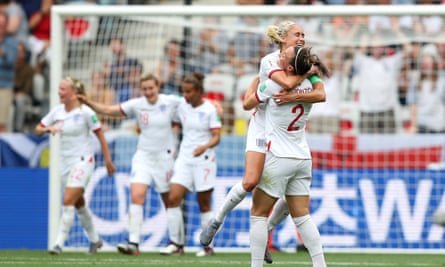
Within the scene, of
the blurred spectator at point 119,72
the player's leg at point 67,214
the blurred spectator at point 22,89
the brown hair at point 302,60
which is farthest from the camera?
the blurred spectator at point 22,89

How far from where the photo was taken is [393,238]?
51.2ft

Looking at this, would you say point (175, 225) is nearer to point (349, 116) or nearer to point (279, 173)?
point (349, 116)

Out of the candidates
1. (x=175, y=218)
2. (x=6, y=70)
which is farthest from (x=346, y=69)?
(x=6, y=70)

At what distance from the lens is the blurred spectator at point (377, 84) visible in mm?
16828

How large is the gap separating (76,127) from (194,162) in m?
1.60

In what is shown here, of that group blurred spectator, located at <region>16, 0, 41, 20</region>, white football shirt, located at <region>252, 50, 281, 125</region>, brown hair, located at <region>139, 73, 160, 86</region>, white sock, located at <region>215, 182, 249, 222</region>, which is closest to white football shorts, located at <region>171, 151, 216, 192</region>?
brown hair, located at <region>139, 73, 160, 86</region>

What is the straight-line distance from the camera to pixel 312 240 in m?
9.34

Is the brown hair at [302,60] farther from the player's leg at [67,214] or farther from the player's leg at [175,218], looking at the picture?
the player's leg at [67,214]

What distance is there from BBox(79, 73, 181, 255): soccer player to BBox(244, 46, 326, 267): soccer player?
5.09 metres

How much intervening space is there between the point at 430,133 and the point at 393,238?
1.90 metres

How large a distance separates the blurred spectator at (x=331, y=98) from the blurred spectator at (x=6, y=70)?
16.6 ft

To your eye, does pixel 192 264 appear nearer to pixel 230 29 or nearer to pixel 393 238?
pixel 393 238

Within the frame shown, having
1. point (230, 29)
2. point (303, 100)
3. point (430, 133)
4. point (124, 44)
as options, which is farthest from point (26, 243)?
point (303, 100)

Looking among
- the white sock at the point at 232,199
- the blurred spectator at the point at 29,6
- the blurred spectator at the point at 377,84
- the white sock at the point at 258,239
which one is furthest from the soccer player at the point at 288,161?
the blurred spectator at the point at 29,6
